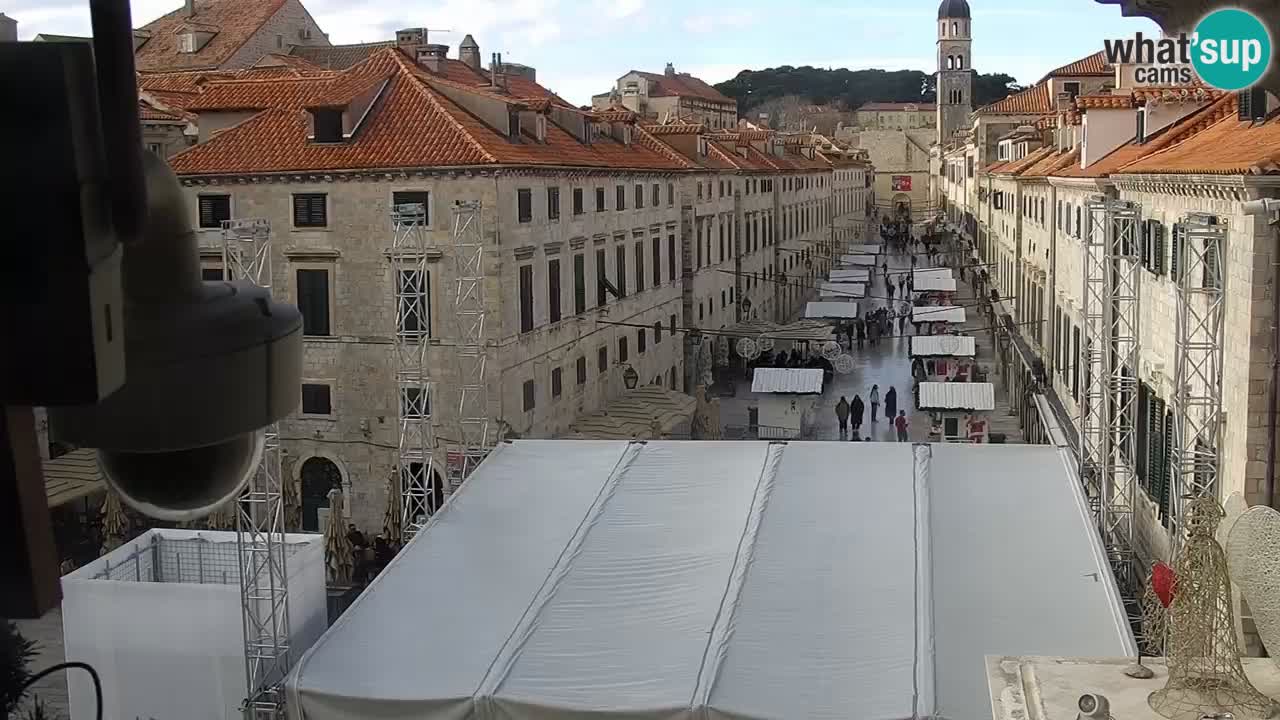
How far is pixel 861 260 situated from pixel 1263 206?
6076cm

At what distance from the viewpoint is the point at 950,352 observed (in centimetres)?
3344

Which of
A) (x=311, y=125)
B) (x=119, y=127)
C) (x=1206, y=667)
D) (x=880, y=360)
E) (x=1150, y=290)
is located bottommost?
(x=880, y=360)

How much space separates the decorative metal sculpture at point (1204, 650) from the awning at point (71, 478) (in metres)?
15.2

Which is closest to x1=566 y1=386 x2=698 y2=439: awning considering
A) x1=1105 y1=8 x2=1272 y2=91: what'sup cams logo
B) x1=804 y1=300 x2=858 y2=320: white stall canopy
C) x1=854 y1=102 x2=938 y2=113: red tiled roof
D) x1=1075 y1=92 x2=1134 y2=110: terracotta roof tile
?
x1=1075 y1=92 x2=1134 y2=110: terracotta roof tile

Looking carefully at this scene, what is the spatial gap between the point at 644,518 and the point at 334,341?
11.0 m

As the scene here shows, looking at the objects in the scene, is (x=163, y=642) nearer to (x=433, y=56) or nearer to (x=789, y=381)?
(x=789, y=381)

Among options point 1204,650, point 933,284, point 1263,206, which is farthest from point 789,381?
point 1204,650

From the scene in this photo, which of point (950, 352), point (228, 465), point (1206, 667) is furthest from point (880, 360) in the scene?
point (228, 465)

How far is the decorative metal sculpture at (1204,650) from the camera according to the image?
7.04 metres

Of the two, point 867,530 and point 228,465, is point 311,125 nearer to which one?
point 867,530

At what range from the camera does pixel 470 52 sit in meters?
38.6

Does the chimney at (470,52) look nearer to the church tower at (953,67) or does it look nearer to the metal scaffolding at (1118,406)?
the metal scaffolding at (1118,406)

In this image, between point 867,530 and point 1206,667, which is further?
point 867,530

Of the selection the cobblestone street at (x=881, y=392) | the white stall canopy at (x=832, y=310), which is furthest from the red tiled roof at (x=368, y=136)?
the white stall canopy at (x=832, y=310)
